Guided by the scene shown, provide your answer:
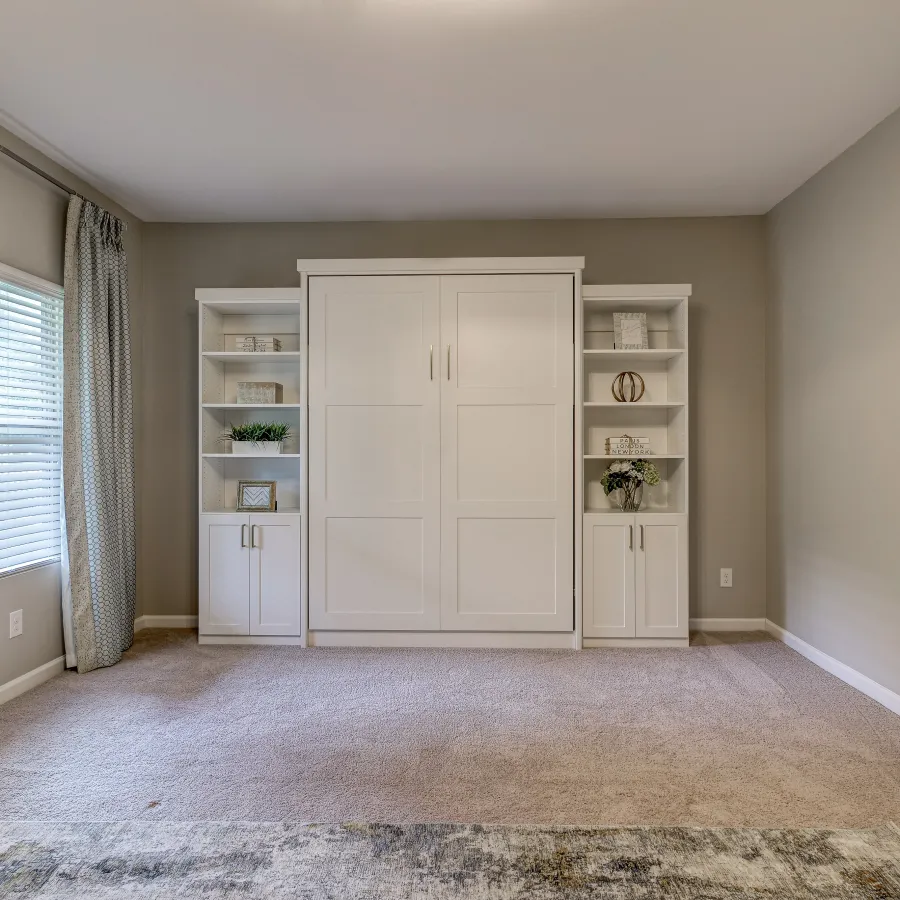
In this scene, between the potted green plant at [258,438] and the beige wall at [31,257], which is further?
the potted green plant at [258,438]

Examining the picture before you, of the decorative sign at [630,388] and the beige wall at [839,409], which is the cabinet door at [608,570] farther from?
the beige wall at [839,409]

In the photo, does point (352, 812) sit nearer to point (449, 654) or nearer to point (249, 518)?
point (449, 654)

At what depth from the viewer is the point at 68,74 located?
2.64m

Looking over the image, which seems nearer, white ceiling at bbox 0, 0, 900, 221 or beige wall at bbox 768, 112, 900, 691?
white ceiling at bbox 0, 0, 900, 221

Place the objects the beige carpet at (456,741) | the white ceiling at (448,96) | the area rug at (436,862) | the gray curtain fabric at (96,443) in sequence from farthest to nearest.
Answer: the gray curtain fabric at (96,443), the white ceiling at (448,96), the beige carpet at (456,741), the area rug at (436,862)

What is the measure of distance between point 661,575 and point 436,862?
7.95 ft

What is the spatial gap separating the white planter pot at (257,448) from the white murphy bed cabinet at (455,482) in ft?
0.79

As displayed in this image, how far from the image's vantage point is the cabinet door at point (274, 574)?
3.96m

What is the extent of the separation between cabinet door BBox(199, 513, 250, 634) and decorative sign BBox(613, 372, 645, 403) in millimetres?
2414

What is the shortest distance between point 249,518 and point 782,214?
3720 mm

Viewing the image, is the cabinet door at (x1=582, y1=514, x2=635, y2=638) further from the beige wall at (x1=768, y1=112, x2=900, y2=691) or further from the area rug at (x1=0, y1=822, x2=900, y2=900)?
the area rug at (x1=0, y1=822, x2=900, y2=900)

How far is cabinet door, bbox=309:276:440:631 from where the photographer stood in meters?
3.92

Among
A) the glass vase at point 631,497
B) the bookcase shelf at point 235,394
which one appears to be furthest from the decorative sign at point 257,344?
the glass vase at point 631,497

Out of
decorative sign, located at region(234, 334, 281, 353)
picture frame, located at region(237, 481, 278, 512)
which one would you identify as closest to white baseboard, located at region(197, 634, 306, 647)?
picture frame, located at region(237, 481, 278, 512)
